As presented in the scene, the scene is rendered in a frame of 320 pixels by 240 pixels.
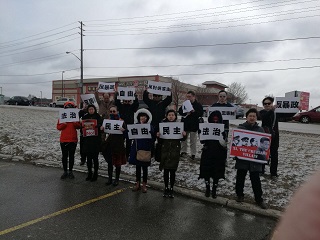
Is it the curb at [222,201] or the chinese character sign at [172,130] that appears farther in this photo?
the chinese character sign at [172,130]

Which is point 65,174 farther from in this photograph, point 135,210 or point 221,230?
point 221,230

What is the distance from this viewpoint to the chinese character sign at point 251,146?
5508 mm

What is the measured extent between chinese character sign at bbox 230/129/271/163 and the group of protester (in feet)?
0.49

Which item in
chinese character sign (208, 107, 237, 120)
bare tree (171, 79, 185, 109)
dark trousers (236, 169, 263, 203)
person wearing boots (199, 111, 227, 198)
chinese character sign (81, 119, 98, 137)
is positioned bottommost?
dark trousers (236, 169, 263, 203)

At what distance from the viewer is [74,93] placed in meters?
68.8

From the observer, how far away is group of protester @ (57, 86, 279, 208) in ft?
18.8

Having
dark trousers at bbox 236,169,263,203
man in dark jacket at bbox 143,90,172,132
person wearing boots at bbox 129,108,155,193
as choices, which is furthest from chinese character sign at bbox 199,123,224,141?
man in dark jacket at bbox 143,90,172,132

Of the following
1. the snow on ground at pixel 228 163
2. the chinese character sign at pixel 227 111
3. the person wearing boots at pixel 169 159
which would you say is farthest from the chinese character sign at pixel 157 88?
the person wearing boots at pixel 169 159

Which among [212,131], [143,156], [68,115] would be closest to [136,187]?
[143,156]

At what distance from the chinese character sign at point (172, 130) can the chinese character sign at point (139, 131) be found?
345mm

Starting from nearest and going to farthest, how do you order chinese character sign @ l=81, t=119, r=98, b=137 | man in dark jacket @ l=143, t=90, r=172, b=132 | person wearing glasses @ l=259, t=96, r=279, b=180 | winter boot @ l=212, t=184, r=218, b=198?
winter boot @ l=212, t=184, r=218, b=198 → person wearing glasses @ l=259, t=96, r=279, b=180 → chinese character sign @ l=81, t=119, r=98, b=137 → man in dark jacket @ l=143, t=90, r=172, b=132

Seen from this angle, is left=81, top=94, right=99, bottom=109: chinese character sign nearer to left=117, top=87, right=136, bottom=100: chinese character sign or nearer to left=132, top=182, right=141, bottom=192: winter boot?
left=117, top=87, right=136, bottom=100: chinese character sign

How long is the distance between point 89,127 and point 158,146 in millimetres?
1837

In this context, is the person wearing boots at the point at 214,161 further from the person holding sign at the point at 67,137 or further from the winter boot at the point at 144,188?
the person holding sign at the point at 67,137
